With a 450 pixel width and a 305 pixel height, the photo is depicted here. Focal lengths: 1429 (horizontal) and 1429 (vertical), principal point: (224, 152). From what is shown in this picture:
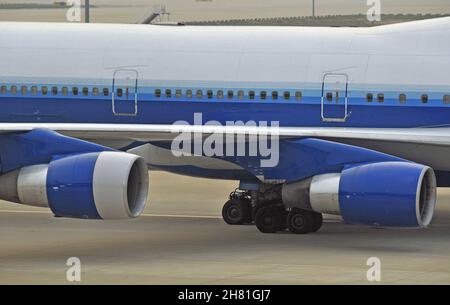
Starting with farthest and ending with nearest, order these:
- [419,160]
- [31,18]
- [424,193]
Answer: [31,18]
[419,160]
[424,193]

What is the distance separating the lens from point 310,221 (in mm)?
24922

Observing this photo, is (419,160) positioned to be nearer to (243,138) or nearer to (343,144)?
(343,144)

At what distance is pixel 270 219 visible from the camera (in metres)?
25.1

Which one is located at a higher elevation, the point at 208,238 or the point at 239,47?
the point at 239,47

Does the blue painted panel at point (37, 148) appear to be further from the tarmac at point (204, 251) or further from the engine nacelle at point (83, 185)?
the tarmac at point (204, 251)

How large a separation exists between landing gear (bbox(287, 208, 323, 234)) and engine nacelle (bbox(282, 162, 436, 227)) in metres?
1.86

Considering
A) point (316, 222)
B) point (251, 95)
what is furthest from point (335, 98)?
point (316, 222)

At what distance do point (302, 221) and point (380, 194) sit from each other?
3068 millimetres

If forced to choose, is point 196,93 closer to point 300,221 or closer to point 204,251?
point 300,221

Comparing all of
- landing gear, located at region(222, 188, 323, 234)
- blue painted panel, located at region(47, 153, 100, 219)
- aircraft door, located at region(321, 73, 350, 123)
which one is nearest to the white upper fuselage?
aircraft door, located at region(321, 73, 350, 123)

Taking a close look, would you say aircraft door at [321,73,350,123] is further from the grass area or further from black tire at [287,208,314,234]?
the grass area

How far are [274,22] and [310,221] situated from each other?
3000cm
